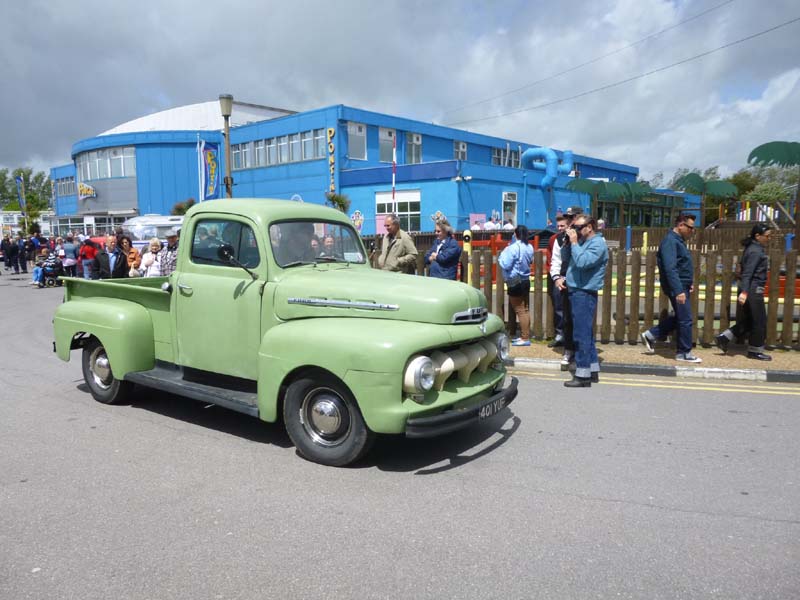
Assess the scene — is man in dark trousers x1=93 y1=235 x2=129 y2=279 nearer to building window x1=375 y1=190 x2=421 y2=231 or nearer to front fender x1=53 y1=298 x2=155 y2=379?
front fender x1=53 y1=298 x2=155 y2=379

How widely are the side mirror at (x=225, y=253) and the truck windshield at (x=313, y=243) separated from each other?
0.36 m

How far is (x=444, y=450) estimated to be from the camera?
499 centimetres

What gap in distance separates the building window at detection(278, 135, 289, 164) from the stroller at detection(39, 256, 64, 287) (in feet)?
68.9

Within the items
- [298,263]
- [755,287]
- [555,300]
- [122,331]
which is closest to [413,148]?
[555,300]

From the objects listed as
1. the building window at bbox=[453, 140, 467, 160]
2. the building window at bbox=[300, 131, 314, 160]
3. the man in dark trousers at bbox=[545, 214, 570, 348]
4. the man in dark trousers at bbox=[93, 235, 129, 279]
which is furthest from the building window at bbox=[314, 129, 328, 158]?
the man in dark trousers at bbox=[545, 214, 570, 348]

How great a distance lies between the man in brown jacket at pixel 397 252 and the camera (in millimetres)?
8883

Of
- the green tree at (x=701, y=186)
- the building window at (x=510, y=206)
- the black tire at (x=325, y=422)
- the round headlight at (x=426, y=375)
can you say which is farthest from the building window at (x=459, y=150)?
the round headlight at (x=426, y=375)

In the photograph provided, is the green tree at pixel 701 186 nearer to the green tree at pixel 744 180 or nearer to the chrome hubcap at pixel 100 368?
the chrome hubcap at pixel 100 368

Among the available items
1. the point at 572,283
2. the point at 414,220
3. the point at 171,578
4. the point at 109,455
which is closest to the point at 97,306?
the point at 109,455

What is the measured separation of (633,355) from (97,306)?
6819 millimetres

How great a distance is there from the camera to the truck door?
5.19 metres

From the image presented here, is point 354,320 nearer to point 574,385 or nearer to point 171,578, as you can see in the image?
point 171,578

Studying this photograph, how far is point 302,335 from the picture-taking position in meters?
4.58

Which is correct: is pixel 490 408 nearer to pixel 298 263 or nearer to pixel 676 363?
pixel 298 263
